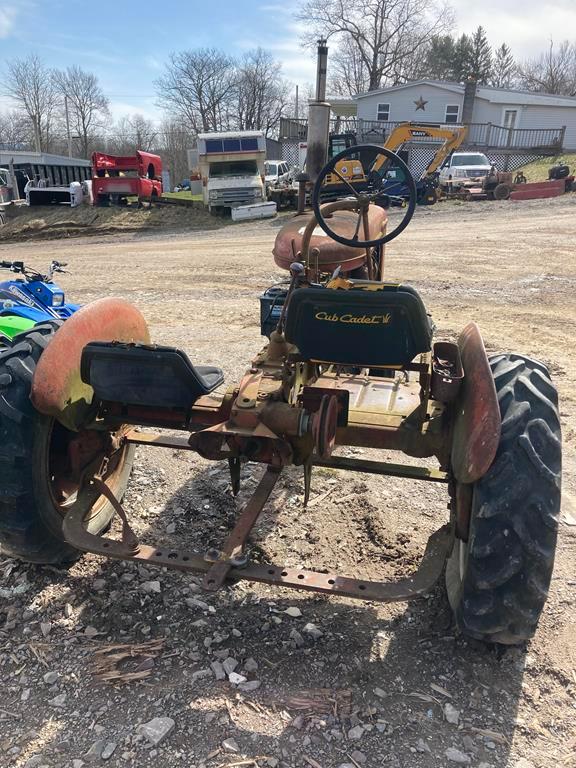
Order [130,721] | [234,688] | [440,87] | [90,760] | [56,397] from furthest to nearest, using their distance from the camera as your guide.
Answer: [440,87]
[56,397]
[234,688]
[130,721]
[90,760]

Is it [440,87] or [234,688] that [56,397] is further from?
[440,87]

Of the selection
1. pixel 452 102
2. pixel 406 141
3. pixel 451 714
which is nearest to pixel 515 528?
pixel 451 714

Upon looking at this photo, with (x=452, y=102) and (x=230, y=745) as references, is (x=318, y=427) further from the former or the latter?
(x=452, y=102)

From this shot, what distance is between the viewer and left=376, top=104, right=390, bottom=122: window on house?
3781cm

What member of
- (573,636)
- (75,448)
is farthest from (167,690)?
(573,636)

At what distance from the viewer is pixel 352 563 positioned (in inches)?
125

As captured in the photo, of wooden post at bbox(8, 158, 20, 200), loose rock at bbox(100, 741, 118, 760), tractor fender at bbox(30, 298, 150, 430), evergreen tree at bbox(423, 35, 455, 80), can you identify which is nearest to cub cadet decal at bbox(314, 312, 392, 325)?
tractor fender at bbox(30, 298, 150, 430)

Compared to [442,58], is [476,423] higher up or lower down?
lower down

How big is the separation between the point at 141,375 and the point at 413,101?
1568 inches

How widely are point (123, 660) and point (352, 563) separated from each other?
1.22 m

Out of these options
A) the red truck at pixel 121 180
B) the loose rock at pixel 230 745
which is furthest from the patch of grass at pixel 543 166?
the loose rock at pixel 230 745

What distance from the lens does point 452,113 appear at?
37500 mm

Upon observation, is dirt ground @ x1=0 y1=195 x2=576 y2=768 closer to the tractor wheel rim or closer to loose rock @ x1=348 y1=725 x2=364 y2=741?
loose rock @ x1=348 y1=725 x2=364 y2=741

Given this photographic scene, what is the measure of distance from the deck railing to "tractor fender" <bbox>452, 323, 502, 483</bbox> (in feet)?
104
